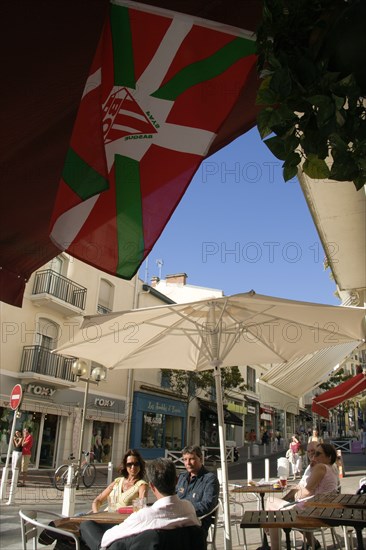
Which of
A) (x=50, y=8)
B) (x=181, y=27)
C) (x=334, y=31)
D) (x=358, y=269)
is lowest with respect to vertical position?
(x=334, y=31)

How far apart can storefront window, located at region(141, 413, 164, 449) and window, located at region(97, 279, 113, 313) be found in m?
7.07

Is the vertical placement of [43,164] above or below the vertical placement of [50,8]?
below

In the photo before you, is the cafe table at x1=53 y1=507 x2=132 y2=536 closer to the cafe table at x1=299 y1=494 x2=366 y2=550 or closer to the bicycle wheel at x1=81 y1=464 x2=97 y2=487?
the cafe table at x1=299 y1=494 x2=366 y2=550

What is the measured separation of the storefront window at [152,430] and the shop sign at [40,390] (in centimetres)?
811

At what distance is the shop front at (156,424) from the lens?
26.7 meters

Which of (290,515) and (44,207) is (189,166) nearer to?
(44,207)

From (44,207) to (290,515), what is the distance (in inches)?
120

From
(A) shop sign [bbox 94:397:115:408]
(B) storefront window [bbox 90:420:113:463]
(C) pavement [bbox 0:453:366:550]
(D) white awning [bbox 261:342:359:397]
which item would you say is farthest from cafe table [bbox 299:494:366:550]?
(A) shop sign [bbox 94:397:115:408]

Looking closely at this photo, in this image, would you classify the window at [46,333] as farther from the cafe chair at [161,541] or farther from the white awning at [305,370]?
the cafe chair at [161,541]

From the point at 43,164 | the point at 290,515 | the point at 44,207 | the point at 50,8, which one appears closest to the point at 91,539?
the point at 290,515

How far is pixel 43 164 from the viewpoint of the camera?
3.03 metres

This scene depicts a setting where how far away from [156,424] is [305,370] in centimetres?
2066

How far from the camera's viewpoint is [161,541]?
2.90 metres

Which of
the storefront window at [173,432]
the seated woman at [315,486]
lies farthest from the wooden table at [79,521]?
the storefront window at [173,432]
